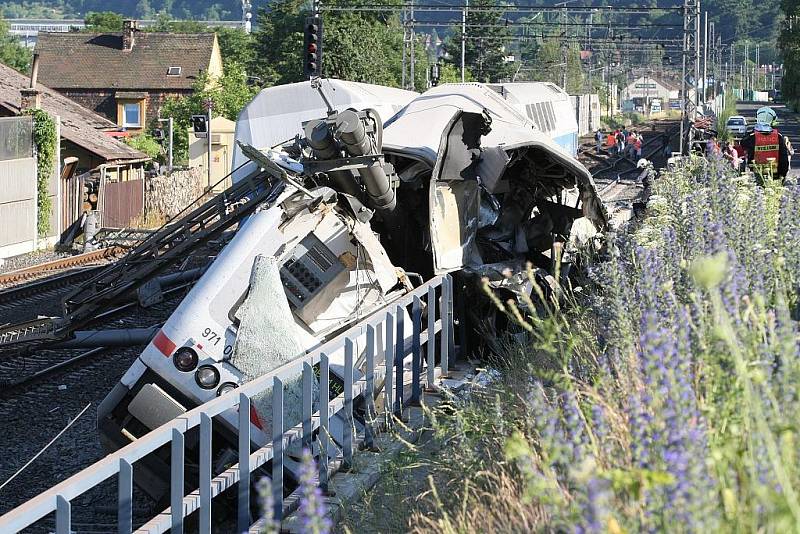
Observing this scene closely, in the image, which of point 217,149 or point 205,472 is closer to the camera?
point 205,472

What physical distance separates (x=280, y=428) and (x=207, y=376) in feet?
5.68

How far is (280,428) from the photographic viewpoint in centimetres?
772

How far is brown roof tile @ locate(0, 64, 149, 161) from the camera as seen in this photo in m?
35.4

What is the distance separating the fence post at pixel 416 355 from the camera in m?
9.83

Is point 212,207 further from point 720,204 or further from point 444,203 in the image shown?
point 720,204

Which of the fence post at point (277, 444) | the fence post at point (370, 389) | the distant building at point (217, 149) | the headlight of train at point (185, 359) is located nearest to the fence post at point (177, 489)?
the fence post at point (277, 444)

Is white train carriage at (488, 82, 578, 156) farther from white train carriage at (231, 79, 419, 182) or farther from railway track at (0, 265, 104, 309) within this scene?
railway track at (0, 265, 104, 309)

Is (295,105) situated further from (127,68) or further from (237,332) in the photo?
(127,68)

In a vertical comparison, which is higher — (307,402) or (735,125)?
(735,125)

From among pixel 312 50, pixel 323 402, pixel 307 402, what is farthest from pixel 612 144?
pixel 307 402

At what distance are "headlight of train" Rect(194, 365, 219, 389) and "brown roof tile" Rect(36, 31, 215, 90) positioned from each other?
6332cm

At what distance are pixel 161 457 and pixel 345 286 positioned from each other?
2083 mm

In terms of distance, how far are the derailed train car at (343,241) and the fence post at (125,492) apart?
2346mm

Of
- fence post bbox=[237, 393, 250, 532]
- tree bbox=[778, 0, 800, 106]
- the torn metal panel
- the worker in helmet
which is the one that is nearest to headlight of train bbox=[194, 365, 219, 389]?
fence post bbox=[237, 393, 250, 532]
